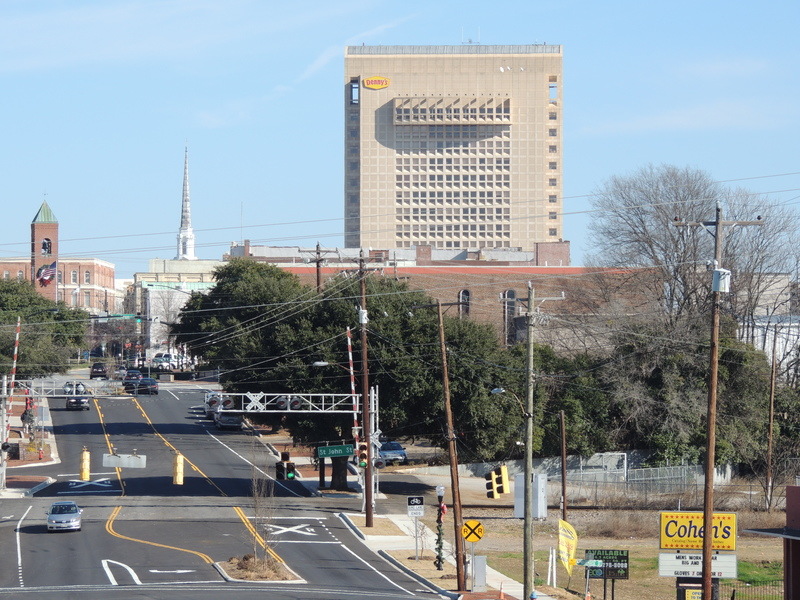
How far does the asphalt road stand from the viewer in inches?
1448

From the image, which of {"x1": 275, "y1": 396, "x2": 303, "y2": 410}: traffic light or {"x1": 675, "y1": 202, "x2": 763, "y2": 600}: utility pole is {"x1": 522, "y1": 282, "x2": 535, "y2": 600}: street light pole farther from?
{"x1": 275, "y1": 396, "x2": 303, "y2": 410}: traffic light

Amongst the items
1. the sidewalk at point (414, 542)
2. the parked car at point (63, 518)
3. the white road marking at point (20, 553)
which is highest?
the parked car at point (63, 518)

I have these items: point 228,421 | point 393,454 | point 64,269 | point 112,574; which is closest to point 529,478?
point 112,574

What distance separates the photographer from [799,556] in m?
31.4

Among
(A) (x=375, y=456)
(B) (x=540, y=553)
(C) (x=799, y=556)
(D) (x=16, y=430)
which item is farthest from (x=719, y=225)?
(D) (x=16, y=430)

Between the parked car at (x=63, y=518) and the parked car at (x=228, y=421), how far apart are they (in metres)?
35.5

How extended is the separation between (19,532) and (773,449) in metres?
45.1

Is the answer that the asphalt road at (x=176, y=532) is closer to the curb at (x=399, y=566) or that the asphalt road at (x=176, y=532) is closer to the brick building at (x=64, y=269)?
the curb at (x=399, y=566)

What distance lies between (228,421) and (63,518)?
125 feet

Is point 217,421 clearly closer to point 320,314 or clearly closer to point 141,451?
point 141,451

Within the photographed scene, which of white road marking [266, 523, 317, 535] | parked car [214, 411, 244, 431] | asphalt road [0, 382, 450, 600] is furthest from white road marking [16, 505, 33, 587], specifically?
parked car [214, 411, 244, 431]

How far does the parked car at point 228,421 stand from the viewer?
83500 millimetres

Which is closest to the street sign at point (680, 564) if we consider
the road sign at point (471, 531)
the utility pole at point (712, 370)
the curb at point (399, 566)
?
the utility pole at point (712, 370)

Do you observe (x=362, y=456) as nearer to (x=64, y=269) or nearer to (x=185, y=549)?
(x=185, y=549)
